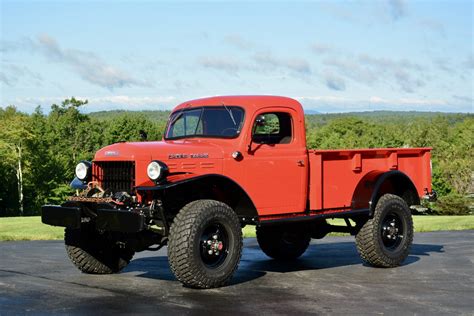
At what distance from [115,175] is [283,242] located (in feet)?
12.8

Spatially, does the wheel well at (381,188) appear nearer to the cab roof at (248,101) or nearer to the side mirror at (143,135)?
the cab roof at (248,101)

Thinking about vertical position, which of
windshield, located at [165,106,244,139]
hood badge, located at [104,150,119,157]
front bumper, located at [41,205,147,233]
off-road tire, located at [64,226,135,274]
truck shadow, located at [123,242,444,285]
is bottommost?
truck shadow, located at [123,242,444,285]

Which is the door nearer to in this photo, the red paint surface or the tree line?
the red paint surface

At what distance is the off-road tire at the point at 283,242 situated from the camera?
12180 mm

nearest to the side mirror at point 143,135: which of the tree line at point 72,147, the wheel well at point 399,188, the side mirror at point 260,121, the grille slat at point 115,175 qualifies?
the grille slat at point 115,175

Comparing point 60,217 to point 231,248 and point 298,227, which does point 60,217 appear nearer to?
point 231,248

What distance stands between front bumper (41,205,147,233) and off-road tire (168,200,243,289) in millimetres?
454

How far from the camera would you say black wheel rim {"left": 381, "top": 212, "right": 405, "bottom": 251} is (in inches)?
449

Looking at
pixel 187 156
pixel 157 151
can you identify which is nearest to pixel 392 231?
pixel 187 156

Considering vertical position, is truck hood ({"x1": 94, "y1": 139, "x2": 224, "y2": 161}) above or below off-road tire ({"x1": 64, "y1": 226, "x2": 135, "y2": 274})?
above

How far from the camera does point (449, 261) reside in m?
11.7

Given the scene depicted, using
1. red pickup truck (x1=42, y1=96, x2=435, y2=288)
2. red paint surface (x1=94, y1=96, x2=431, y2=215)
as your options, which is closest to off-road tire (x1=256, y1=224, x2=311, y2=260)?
red pickup truck (x1=42, y1=96, x2=435, y2=288)

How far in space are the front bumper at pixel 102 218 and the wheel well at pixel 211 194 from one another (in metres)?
0.66

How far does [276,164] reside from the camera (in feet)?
33.0
